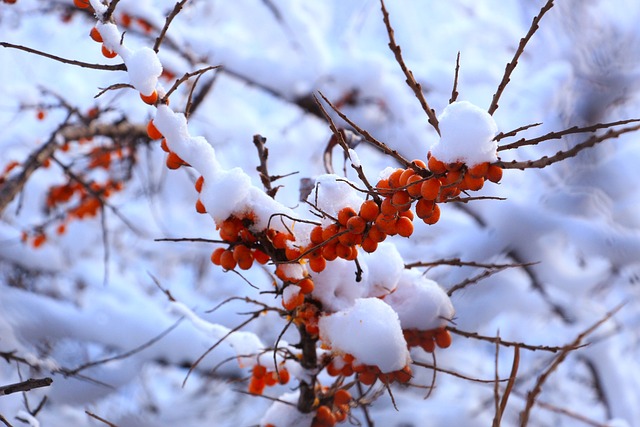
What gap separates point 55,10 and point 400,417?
2.75 m

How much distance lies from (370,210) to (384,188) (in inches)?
1.5

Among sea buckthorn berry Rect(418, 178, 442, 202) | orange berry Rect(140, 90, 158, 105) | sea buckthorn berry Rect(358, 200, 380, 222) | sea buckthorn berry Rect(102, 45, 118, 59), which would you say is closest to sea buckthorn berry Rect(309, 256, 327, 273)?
sea buckthorn berry Rect(358, 200, 380, 222)

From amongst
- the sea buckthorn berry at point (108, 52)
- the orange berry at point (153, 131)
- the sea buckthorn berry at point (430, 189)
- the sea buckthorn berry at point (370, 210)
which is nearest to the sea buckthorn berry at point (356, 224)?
the sea buckthorn berry at point (370, 210)

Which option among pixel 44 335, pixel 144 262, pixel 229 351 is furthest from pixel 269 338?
pixel 144 262

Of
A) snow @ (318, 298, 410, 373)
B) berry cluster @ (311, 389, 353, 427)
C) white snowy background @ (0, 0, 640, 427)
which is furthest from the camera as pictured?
white snowy background @ (0, 0, 640, 427)

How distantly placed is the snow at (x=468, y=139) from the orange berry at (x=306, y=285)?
0.34 metres

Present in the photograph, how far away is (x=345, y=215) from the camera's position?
2.54 feet

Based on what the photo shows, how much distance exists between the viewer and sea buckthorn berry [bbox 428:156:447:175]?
65 centimetres

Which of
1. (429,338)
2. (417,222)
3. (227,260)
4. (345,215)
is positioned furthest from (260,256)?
(417,222)

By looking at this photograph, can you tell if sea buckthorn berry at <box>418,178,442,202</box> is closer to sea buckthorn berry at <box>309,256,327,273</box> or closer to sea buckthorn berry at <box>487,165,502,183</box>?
sea buckthorn berry at <box>487,165,502,183</box>

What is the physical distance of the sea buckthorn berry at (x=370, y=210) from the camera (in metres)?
0.73

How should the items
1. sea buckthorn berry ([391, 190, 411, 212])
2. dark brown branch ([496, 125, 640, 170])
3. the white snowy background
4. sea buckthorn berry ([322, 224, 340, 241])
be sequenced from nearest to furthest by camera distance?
dark brown branch ([496, 125, 640, 170]), sea buckthorn berry ([391, 190, 411, 212]), sea buckthorn berry ([322, 224, 340, 241]), the white snowy background

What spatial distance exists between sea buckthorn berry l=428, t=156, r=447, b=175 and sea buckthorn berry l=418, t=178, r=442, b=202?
1 centimetres

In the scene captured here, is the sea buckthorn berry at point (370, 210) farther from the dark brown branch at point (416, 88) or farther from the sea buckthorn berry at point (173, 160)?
the sea buckthorn berry at point (173, 160)
